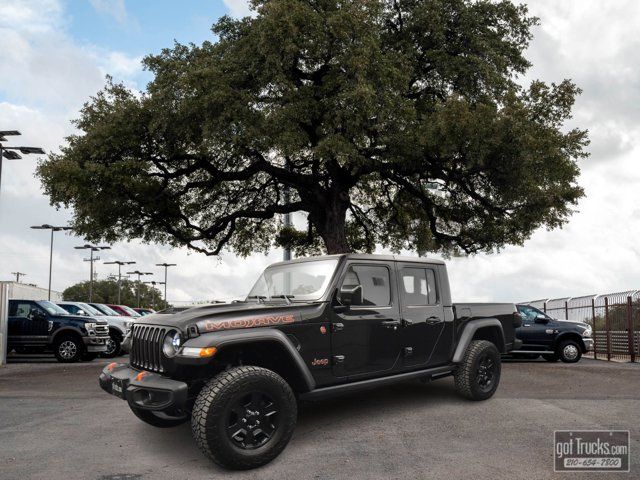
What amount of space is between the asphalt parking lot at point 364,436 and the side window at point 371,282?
1.49 meters

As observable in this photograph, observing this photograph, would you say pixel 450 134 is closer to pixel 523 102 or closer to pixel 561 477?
pixel 523 102

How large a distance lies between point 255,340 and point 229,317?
0.35 m

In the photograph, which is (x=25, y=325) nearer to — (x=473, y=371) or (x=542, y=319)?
(x=473, y=371)

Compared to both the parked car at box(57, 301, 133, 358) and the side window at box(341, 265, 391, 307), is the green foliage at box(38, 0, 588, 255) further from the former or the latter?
the side window at box(341, 265, 391, 307)

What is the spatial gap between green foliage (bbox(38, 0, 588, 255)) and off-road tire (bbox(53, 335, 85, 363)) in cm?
486

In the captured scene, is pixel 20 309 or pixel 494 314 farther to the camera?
pixel 20 309

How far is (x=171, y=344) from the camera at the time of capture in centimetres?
554

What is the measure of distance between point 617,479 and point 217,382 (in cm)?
369

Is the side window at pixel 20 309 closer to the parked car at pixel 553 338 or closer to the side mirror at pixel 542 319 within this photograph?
the parked car at pixel 553 338

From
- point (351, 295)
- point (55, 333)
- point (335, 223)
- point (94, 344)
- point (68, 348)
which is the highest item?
point (335, 223)

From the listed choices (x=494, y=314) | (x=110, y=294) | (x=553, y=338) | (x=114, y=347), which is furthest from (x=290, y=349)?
(x=110, y=294)

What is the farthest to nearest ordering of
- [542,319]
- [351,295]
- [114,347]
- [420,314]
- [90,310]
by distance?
1. [90,310]
2. [114,347]
3. [542,319]
4. [420,314]
5. [351,295]

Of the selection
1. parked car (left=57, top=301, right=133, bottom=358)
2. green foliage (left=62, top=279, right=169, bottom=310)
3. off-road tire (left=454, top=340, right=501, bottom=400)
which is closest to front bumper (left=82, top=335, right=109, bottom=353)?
parked car (left=57, top=301, right=133, bottom=358)

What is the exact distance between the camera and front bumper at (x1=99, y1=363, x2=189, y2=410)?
527 centimetres
